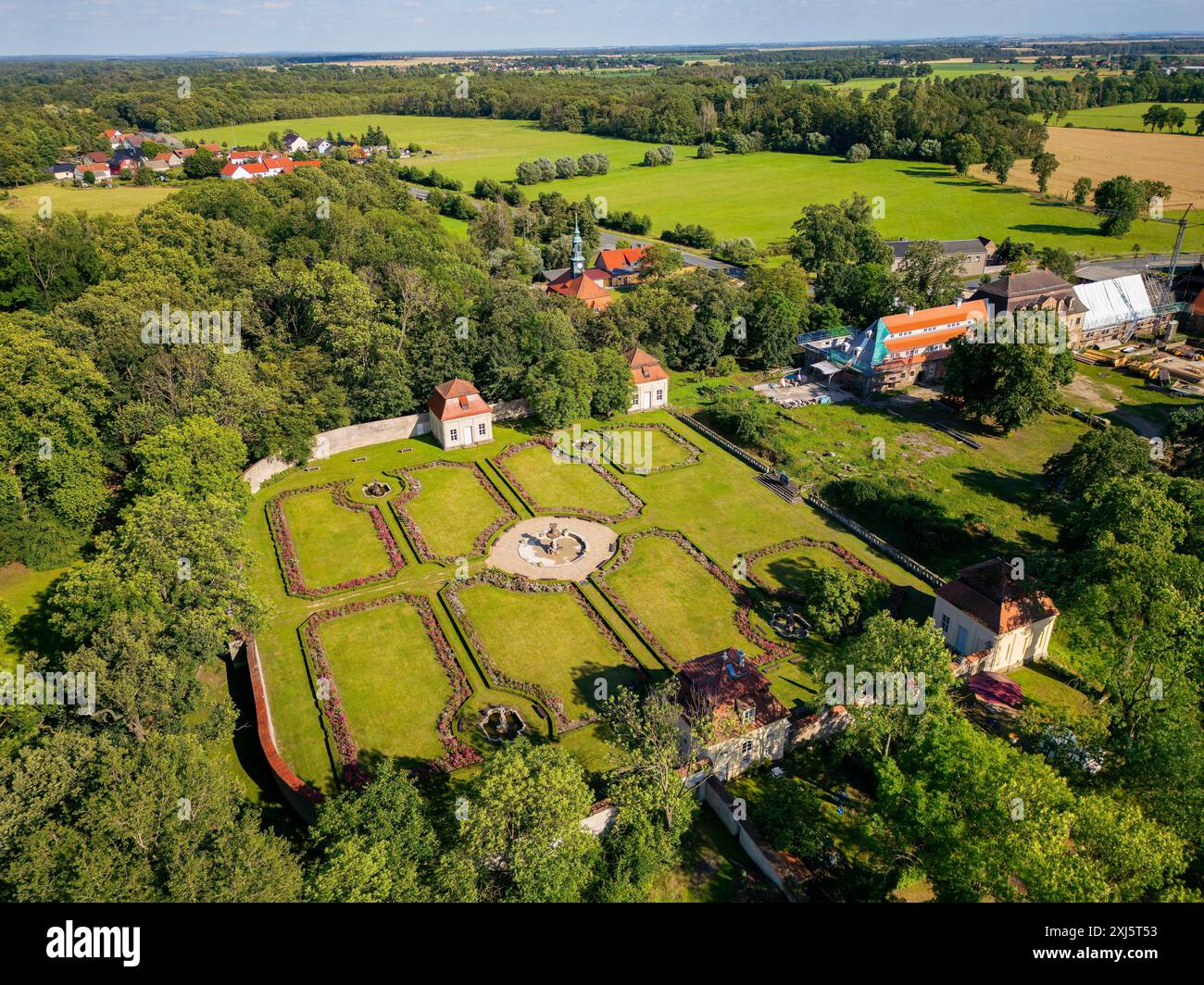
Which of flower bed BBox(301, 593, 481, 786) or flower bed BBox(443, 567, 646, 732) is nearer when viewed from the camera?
flower bed BBox(301, 593, 481, 786)

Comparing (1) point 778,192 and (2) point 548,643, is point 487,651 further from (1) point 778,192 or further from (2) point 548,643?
(1) point 778,192

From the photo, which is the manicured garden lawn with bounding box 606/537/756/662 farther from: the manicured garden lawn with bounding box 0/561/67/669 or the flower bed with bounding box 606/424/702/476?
the manicured garden lawn with bounding box 0/561/67/669

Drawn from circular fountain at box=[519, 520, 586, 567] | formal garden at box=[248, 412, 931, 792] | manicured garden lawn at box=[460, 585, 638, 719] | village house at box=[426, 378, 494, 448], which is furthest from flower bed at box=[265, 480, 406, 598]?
village house at box=[426, 378, 494, 448]

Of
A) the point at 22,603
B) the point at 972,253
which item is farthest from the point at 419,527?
the point at 972,253

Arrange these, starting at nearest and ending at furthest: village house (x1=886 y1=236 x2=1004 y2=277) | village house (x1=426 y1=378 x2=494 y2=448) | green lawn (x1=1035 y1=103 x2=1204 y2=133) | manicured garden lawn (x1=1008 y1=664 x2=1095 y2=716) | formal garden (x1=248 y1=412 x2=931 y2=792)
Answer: formal garden (x1=248 y1=412 x2=931 y2=792) < manicured garden lawn (x1=1008 y1=664 x2=1095 y2=716) < village house (x1=426 y1=378 x2=494 y2=448) < village house (x1=886 y1=236 x2=1004 y2=277) < green lawn (x1=1035 y1=103 x2=1204 y2=133)
